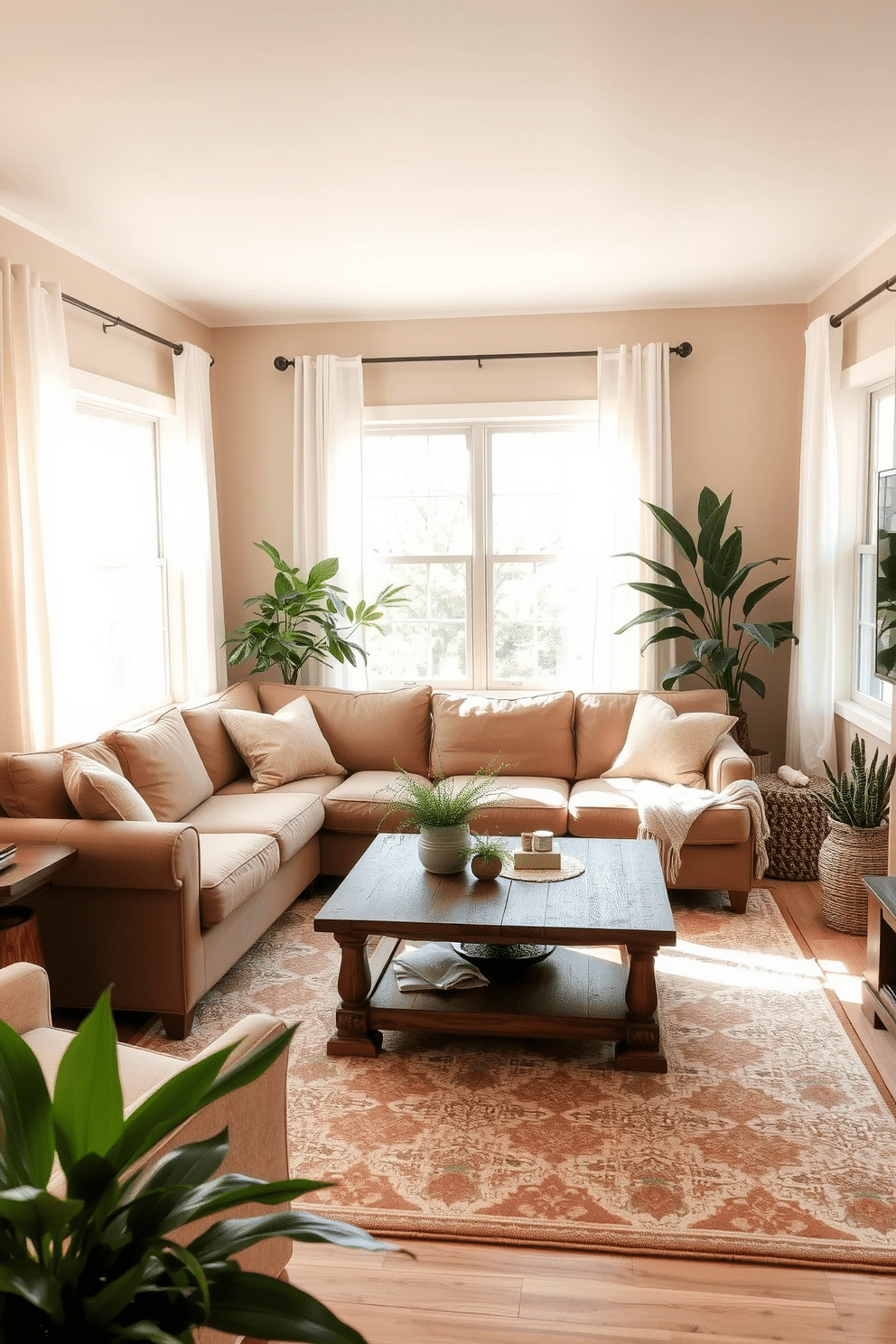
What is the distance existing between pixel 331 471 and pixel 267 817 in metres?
2.27

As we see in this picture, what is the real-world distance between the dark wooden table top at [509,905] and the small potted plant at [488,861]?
0.03 metres

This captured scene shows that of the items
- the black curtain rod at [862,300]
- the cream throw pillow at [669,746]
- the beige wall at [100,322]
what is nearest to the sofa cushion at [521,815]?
the cream throw pillow at [669,746]

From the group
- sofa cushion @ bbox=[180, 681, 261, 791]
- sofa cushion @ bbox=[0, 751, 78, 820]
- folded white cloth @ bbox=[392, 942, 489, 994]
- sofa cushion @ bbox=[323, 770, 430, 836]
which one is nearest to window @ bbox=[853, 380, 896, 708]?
sofa cushion @ bbox=[323, 770, 430, 836]

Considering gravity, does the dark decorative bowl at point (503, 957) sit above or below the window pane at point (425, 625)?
below

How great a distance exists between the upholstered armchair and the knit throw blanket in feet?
7.63

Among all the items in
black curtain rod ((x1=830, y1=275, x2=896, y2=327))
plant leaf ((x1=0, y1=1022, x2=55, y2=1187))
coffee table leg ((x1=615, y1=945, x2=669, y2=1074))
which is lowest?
coffee table leg ((x1=615, y1=945, x2=669, y2=1074))

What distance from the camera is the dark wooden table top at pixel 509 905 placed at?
2.89 m

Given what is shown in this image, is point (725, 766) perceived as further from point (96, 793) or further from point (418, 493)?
point (96, 793)

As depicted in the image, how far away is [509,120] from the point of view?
3.02 metres

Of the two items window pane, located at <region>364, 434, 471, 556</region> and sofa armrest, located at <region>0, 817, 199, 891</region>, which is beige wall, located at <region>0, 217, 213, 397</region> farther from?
sofa armrest, located at <region>0, 817, 199, 891</region>

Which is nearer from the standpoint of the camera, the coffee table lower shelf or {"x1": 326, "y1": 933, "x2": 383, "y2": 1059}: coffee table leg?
the coffee table lower shelf

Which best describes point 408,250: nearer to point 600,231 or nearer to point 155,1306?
point 600,231

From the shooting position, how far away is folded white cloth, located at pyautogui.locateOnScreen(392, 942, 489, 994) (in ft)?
10.3

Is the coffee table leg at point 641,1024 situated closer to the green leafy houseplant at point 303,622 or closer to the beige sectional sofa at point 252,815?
the beige sectional sofa at point 252,815
